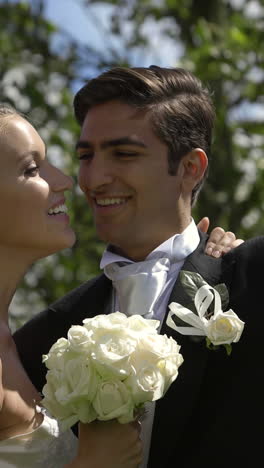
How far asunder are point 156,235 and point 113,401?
1420mm

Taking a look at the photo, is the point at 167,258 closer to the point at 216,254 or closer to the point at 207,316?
the point at 216,254

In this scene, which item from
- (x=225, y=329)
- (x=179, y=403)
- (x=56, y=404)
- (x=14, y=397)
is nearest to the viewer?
(x=56, y=404)

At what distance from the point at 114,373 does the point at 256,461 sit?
0.98m

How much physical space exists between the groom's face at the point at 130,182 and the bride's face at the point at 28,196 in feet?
1.61

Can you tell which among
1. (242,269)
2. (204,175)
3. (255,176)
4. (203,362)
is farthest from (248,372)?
(255,176)

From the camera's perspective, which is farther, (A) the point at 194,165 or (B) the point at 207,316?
(A) the point at 194,165

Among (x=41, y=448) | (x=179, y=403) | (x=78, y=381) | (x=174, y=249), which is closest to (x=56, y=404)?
(x=78, y=381)

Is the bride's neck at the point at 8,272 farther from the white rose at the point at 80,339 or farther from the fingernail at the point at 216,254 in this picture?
the fingernail at the point at 216,254

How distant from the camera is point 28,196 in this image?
419 cm

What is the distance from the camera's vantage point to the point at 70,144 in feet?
40.0

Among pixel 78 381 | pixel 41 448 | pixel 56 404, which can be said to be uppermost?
pixel 78 381

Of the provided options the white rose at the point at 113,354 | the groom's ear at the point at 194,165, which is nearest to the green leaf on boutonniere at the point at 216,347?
the white rose at the point at 113,354

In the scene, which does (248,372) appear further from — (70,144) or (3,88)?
(70,144)

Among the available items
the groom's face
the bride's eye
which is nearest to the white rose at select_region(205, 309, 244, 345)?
the groom's face
